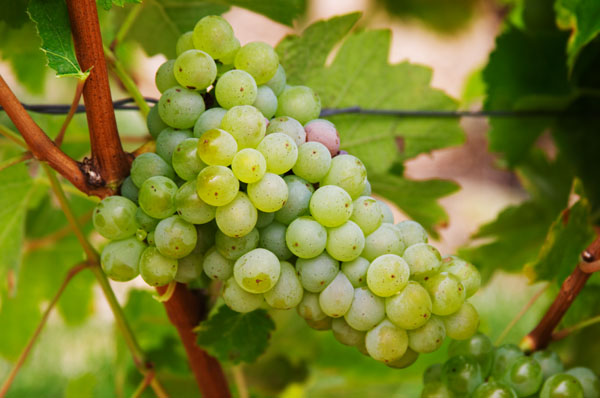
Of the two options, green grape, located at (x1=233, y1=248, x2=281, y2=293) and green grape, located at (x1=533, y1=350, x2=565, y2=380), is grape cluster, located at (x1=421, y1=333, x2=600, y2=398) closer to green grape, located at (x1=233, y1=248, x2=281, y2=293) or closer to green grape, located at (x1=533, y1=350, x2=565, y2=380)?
green grape, located at (x1=533, y1=350, x2=565, y2=380)

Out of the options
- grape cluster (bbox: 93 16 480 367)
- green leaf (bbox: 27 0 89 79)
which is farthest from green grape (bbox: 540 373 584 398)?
green leaf (bbox: 27 0 89 79)

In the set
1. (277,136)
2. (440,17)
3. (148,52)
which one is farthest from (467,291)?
(440,17)

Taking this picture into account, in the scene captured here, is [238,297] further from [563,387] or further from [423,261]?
[563,387]

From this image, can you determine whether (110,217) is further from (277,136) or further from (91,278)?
(91,278)

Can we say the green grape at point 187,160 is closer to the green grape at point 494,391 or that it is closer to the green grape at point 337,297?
the green grape at point 337,297

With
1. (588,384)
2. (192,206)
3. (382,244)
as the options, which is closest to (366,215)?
(382,244)

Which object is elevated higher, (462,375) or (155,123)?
(155,123)
